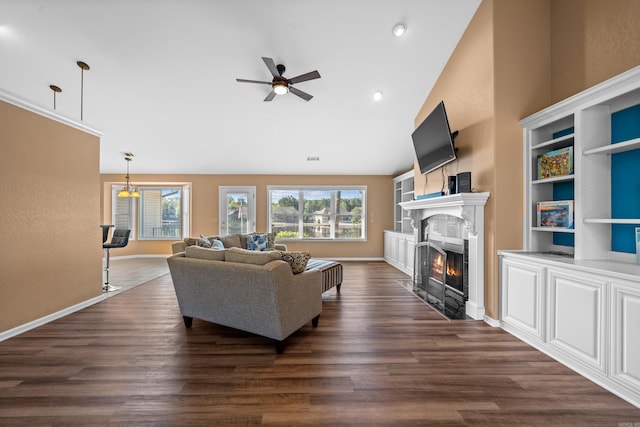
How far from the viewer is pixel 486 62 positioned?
308cm

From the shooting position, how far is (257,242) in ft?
17.1

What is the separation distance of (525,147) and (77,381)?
184 inches

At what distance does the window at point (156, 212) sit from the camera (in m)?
7.60

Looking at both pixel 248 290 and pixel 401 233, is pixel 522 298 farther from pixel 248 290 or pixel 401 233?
pixel 401 233

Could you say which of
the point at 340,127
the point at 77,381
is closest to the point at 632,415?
the point at 77,381

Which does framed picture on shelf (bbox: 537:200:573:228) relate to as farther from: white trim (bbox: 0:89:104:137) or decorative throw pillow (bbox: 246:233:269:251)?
white trim (bbox: 0:89:104:137)

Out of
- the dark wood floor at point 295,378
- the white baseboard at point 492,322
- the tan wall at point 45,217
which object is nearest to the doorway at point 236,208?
the tan wall at point 45,217

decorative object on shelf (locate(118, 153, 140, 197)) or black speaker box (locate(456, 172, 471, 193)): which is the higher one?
decorative object on shelf (locate(118, 153, 140, 197))

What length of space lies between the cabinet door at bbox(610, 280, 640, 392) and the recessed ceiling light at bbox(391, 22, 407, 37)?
10.9 feet

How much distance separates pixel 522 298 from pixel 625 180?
1.33 m

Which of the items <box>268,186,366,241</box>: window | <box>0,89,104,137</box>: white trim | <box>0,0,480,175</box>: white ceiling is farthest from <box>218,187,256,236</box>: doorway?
<box>0,89,104,137</box>: white trim

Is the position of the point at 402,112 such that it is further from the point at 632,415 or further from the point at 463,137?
the point at 632,415

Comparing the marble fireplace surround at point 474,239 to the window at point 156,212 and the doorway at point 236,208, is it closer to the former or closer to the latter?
the doorway at point 236,208

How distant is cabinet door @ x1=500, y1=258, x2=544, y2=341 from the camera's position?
2434 millimetres
